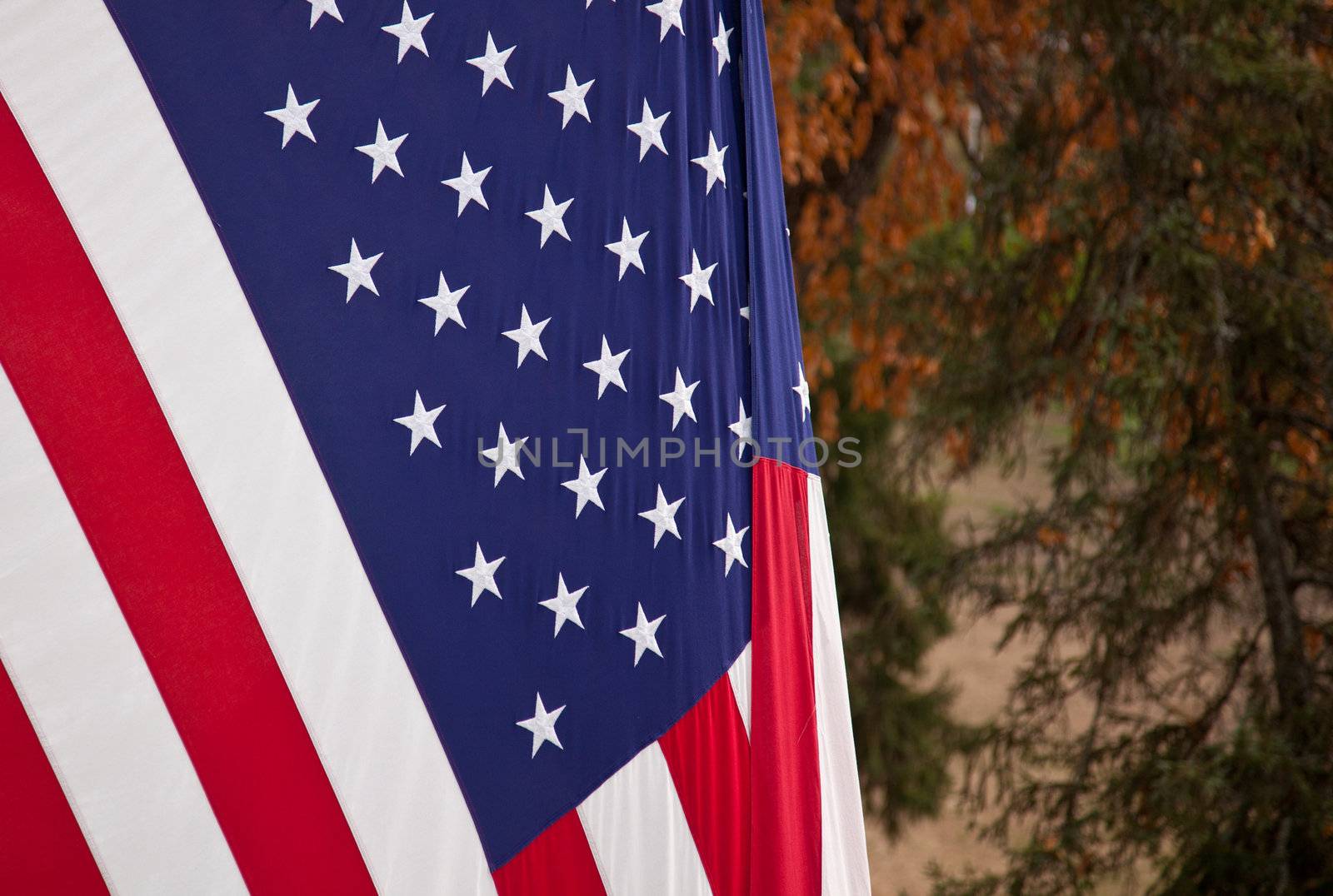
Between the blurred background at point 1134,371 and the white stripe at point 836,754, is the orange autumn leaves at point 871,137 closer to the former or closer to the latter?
the blurred background at point 1134,371

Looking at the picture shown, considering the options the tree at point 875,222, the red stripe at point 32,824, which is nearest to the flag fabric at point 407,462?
the red stripe at point 32,824

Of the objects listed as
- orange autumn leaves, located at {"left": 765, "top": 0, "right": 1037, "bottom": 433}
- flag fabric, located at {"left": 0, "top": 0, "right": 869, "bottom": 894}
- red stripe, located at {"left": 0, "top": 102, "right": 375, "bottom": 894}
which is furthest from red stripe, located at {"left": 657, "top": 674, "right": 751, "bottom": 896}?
orange autumn leaves, located at {"left": 765, "top": 0, "right": 1037, "bottom": 433}

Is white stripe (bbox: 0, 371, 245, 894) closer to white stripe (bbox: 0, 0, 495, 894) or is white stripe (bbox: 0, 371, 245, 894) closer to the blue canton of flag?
white stripe (bbox: 0, 0, 495, 894)

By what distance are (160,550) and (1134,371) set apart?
9.58ft

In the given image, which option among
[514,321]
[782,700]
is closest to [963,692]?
[782,700]


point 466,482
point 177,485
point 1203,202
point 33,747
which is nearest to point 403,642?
point 466,482

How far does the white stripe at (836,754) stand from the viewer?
7.97ft

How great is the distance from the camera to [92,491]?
2084 millimetres

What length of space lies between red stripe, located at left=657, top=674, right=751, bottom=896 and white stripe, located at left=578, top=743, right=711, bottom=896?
22 mm

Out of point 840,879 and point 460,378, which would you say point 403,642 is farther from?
point 840,879

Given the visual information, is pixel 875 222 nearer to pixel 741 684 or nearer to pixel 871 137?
pixel 871 137

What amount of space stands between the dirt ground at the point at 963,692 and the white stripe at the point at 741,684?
2.54 metres

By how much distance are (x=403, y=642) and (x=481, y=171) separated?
3.08ft

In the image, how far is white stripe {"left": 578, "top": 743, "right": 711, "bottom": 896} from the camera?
90.6 inches
